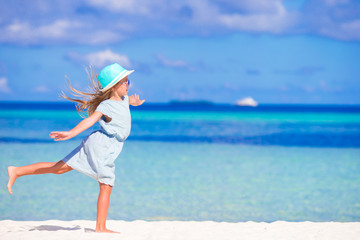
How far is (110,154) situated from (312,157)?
11.7 meters

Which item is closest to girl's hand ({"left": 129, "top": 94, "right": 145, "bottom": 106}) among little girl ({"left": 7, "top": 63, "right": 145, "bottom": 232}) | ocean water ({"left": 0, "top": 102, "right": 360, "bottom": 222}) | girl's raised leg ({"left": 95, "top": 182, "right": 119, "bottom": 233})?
little girl ({"left": 7, "top": 63, "right": 145, "bottom": 232})

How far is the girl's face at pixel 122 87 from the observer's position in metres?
4.30

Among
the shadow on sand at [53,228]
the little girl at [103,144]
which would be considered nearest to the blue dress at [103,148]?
the little girl at [103,144]

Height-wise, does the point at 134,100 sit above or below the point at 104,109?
above

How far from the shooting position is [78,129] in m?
3.88

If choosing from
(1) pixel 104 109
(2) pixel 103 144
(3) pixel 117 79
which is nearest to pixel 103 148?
(2) pixel 103 144

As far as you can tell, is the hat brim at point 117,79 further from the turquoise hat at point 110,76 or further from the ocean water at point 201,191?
the ocean water at point 201,191

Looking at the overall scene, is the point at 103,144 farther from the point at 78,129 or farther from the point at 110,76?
the point at 110,76

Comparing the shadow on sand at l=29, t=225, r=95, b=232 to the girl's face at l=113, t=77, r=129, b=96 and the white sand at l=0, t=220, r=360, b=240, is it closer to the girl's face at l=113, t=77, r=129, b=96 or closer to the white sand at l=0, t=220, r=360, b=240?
the white sand at l=0, t=220, r=360, b=240

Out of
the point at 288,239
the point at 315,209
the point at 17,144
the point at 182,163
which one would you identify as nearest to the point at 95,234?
the point at 288,239

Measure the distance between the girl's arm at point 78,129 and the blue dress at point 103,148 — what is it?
10cm

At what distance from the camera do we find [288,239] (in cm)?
436

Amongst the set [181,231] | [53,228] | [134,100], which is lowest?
[53,228]

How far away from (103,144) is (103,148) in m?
0.04
